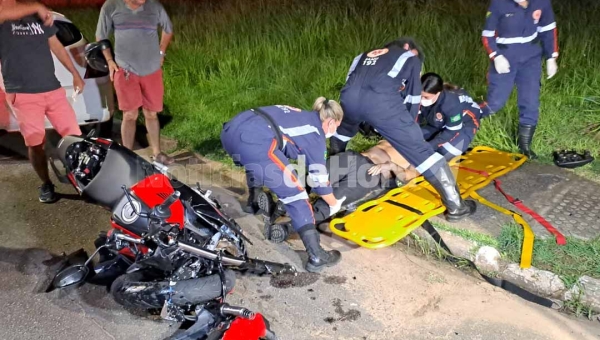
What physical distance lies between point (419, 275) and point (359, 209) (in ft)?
2.57

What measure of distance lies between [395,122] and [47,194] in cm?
291

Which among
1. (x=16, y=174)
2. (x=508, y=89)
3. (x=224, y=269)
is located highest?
(x=508, y=89)

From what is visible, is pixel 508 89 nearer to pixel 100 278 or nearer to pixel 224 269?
pixel 224 269

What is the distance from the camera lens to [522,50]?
5.25 metres

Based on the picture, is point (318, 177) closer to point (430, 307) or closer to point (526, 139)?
point (430, 307)

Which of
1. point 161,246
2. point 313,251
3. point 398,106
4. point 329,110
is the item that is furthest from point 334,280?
point 398,106

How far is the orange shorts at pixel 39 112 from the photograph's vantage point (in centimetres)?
466

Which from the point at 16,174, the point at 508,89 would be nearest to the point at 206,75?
the point at 16,174

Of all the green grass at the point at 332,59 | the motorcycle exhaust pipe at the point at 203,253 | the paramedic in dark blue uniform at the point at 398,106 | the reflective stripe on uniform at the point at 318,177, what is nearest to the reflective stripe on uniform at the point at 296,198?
the reflective stripe on uniform at the point at 318,177

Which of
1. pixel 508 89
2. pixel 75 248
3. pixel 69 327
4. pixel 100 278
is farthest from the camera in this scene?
pixel 508 89

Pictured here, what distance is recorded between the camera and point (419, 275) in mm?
3846

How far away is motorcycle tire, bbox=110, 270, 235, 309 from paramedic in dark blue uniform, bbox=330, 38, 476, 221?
1741 millimetres

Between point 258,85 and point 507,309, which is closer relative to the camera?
point 507,309

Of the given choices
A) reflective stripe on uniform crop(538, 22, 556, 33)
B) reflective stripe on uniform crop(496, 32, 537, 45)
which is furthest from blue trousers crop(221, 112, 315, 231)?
reflective stripe on uniform crop(538, 22, 556, 33)
